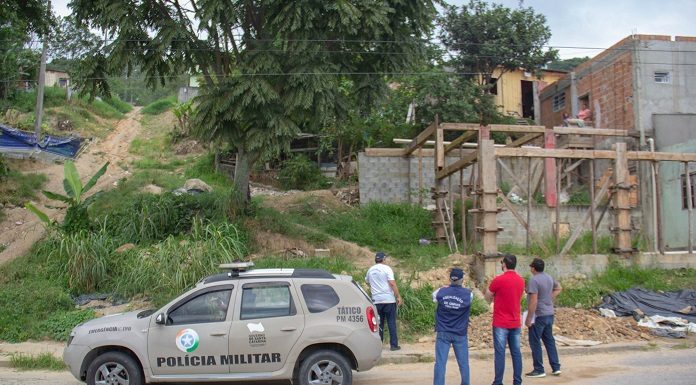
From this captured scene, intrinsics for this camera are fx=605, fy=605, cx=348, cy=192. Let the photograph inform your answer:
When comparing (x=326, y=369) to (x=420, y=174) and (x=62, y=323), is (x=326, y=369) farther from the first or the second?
(x=420, y=174)

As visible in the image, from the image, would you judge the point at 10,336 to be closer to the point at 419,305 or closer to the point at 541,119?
the point at 419,305

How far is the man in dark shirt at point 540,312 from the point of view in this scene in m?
8.06

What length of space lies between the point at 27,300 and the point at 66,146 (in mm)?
19251

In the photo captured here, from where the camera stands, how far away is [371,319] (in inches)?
295

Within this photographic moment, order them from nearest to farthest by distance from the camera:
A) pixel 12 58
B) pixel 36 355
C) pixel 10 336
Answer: pixel 36 355 < pixel 10 336 < pixel 12 58

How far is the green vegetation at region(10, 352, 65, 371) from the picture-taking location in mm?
9461

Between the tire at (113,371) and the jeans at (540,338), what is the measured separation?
16.9 ft

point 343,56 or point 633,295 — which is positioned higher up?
point 343,56

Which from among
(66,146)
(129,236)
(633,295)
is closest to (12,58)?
(66,146)

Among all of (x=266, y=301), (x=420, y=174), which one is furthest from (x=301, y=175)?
(x=266, y=301)

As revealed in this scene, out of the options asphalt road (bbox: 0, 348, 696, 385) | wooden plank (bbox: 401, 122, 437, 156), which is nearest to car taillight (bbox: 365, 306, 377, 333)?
asphalt road (bbox: 0, 348, 696, 385)

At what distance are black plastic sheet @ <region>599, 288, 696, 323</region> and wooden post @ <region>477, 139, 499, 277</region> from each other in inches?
92.8

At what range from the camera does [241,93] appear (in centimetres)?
1434

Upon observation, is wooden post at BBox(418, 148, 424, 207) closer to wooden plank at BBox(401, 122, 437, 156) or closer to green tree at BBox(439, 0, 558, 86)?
wooden plank at BBox(401, 122, 437, 156)
